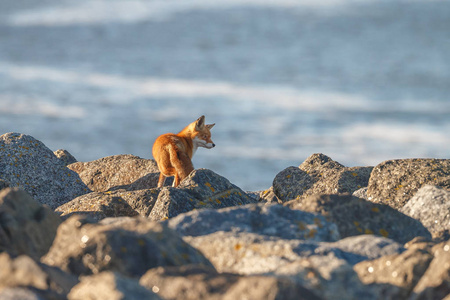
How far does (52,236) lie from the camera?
6879 millimetres

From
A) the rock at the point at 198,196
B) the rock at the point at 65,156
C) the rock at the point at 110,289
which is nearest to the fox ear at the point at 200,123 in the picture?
the rock at the point at 65,156

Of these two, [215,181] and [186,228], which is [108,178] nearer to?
[215,181]

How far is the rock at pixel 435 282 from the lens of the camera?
5.39 metres

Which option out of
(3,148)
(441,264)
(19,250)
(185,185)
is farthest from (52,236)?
(3,148)

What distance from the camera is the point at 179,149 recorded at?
55.8 feet

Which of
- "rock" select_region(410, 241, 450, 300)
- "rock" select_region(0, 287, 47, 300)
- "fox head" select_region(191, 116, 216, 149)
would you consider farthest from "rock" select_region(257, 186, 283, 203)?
"rock" select_region(0, 287, 47, 300)

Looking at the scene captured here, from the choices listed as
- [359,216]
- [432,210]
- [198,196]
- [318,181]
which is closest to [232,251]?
[359,216]

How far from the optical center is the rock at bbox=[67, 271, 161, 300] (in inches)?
175

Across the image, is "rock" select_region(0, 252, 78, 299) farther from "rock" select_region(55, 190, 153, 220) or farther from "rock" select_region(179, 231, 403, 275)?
"rock" select_region(55, 190, 153, 220)

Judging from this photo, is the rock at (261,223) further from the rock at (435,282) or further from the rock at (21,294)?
the rock at (21,294)

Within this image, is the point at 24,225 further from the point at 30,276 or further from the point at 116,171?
the point at 116,171

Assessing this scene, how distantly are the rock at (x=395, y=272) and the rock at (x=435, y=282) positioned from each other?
89 mm

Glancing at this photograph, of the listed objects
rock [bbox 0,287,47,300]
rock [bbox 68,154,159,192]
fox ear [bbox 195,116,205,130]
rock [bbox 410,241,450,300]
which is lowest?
rock [bbox 410,241,450,300]

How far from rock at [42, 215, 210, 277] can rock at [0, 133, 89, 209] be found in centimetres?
942
